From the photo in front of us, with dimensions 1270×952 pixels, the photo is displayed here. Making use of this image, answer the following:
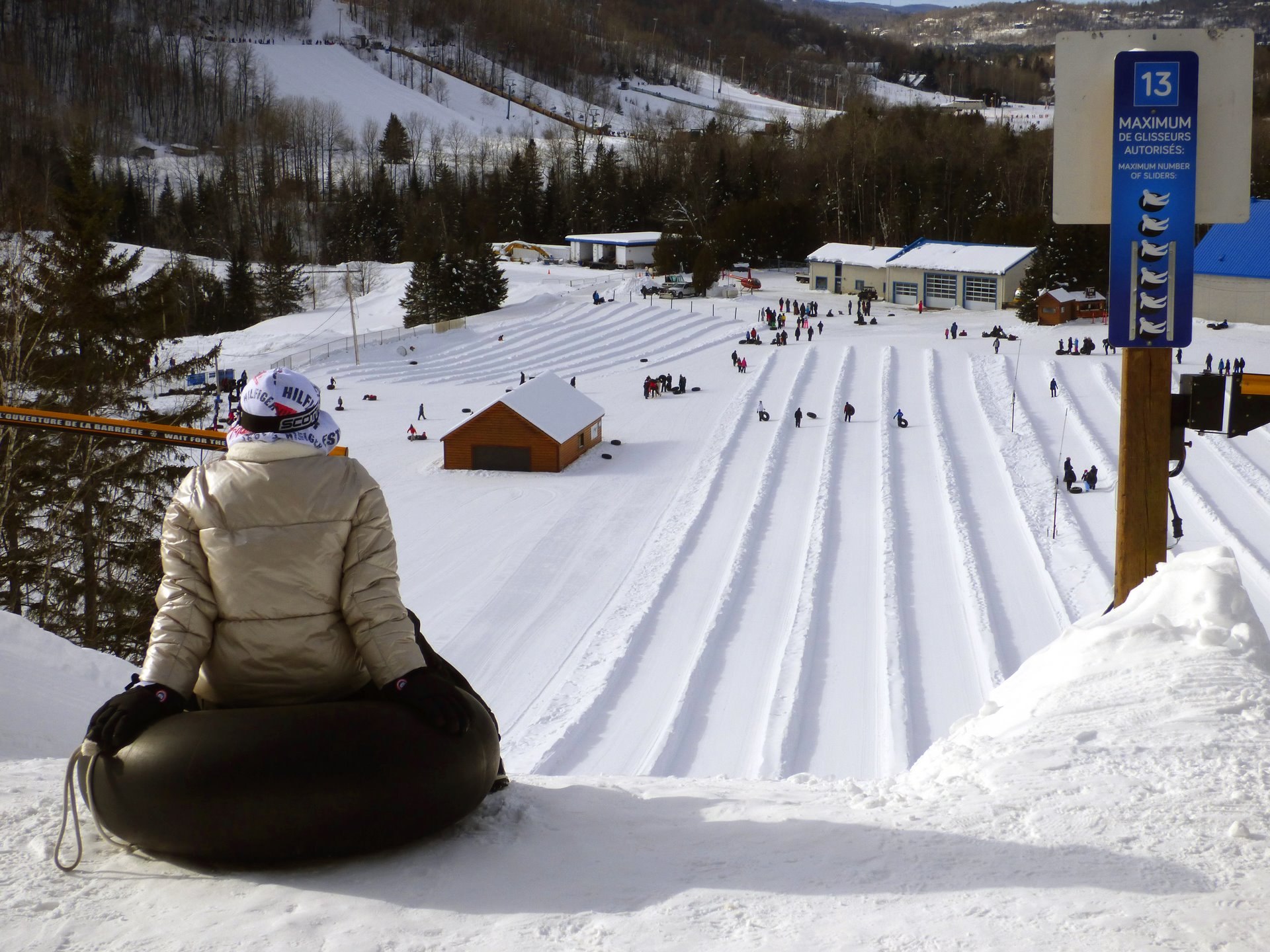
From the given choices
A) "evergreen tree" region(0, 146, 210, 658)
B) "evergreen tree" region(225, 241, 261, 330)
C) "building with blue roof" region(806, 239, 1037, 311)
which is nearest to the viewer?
"evergreen tree" region(0, 146, 210, 658)

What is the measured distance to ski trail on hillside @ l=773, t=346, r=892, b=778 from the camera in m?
12.8

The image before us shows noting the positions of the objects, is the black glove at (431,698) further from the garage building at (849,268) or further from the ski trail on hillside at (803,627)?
the garage building at (849,268)

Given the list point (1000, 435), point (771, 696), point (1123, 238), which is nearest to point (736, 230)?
point (1000, 435)

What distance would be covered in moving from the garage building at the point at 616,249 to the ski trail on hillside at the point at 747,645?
1721 inches

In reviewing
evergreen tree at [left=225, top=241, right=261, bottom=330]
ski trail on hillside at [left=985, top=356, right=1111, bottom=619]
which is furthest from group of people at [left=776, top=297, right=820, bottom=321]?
evergreen tree at [left=225, top=241, right=261, bottom=330]

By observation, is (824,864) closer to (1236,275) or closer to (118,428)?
(118,428)

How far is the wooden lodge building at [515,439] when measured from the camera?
88.5ft

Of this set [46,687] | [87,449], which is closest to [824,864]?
[46,687]

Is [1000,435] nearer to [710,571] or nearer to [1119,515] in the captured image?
[710,571]

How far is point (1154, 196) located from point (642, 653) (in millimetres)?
10865

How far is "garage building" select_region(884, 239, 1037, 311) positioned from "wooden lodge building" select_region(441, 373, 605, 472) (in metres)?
31.6

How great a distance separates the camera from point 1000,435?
1147 inches

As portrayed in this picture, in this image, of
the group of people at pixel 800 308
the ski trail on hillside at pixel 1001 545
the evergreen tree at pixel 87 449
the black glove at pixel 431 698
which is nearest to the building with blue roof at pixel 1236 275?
the group of people at pixel 800 308

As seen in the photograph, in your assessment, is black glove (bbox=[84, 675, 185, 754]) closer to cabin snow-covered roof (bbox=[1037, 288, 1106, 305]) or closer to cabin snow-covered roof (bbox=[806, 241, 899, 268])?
cabin snow-covered roof (bbox=[1037, 288, 1106, 305])
